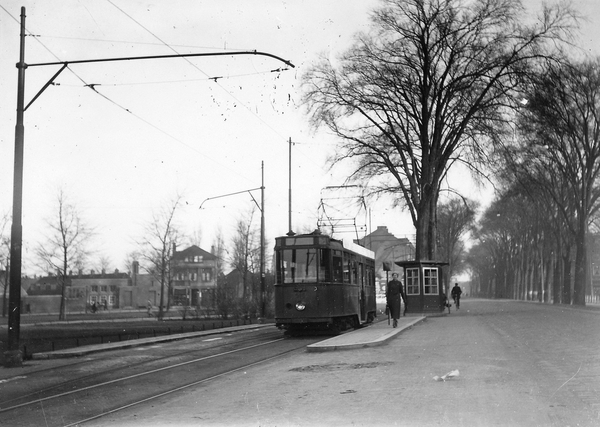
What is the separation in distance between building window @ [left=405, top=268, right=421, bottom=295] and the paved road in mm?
21970

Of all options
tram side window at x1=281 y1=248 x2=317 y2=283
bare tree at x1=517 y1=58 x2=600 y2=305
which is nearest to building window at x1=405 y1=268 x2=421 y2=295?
bare tree at x1=517 y1=58 x2=600 y2=305

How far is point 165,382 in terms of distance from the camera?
12891mm

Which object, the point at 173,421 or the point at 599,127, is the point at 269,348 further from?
the point at 599,127

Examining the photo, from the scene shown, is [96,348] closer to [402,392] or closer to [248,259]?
[402,392]

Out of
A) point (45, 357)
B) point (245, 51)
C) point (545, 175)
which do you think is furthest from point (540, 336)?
point (545, 175)

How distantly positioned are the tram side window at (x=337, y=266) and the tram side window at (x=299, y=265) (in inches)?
29.2

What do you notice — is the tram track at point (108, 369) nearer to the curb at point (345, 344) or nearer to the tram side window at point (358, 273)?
the curb at point (345, 344)

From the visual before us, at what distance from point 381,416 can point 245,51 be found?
8649 millimetres

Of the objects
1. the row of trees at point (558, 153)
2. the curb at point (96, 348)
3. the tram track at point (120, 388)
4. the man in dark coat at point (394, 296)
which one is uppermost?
the row of trees at point (558, 153)

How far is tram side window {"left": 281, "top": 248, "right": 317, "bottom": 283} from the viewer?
2344 cm

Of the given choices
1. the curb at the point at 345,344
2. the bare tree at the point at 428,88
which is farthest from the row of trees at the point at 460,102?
the curb at the point at 345,344

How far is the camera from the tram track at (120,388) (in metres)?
9.71

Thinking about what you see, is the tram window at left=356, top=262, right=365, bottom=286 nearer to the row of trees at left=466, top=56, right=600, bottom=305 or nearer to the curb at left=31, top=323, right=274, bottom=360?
the curb at left=31, top=323, right=274, bottom=360

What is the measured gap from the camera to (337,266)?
24219 millimetres
